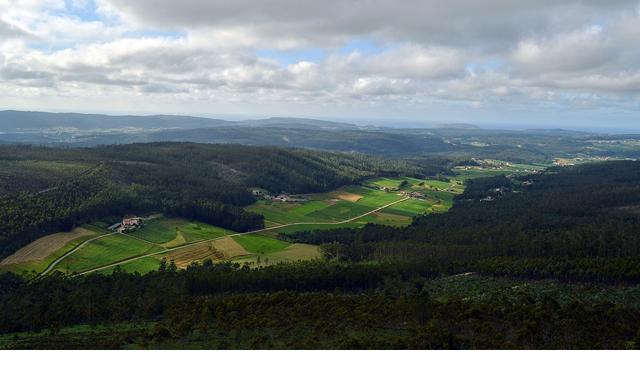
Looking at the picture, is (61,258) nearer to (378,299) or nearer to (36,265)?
(36,265)

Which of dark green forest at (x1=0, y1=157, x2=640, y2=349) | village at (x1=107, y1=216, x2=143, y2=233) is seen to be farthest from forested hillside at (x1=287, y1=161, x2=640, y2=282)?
village at (x1=107, y1=216, x2=143, y2=233)

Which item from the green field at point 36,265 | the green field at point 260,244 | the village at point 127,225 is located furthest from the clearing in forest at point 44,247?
the green field at point 260,244

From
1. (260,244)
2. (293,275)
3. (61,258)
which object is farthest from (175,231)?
(293,275)

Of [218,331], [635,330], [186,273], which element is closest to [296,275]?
[186,273]

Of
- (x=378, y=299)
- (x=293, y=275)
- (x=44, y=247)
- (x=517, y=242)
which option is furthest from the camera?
(x=517, y=242)

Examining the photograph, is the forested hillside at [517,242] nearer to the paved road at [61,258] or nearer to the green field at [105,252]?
the green field at [105,252]

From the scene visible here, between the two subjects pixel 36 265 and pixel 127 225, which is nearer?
pixel 36 265

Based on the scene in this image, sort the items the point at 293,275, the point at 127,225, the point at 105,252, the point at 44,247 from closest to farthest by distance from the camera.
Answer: the point at 293,275
the point at 44,247
the point at 105,252
the point at 127,225
